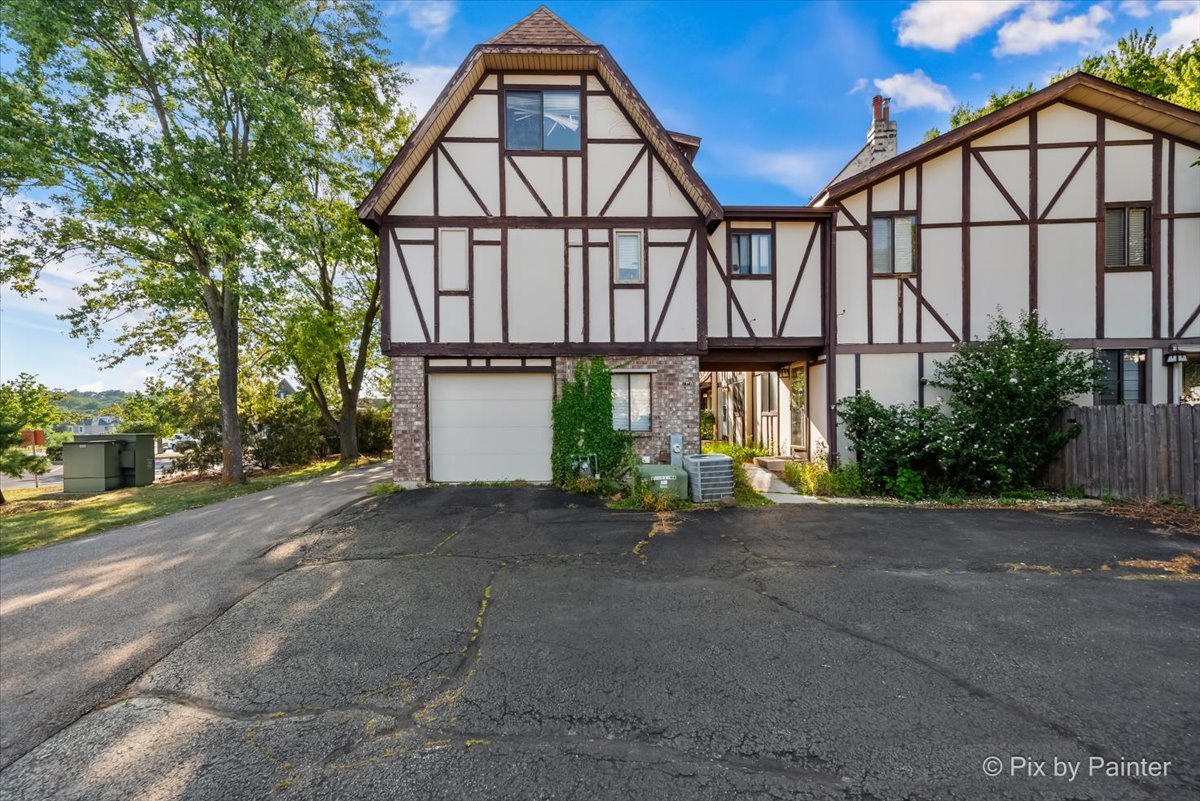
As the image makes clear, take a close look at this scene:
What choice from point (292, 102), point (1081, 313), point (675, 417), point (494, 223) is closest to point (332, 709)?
point (675, 417)

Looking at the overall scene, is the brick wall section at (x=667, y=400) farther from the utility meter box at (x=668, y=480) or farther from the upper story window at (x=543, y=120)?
the upper story window at (x=543, y=120)

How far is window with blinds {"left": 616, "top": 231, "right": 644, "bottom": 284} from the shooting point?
11.1 m

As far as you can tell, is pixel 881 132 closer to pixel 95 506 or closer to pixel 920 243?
pixel 920 243

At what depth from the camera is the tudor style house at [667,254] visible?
10.8 metres

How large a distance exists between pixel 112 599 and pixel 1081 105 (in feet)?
64.0

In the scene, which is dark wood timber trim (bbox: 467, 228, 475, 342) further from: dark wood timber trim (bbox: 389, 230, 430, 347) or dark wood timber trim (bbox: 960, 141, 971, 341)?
dark wood timber trim (bbox: 960, 141, 971, 341)

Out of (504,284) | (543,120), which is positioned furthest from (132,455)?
(543,120)

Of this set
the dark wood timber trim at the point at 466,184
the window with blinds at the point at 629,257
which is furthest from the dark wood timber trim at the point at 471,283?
the window with blinds at the point at 629,257

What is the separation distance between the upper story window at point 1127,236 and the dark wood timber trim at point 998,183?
72.4 inches

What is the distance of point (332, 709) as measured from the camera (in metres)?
3.18

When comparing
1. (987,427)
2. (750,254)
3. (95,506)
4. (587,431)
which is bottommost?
(95,506)

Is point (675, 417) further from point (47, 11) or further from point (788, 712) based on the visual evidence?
point (47, 11)

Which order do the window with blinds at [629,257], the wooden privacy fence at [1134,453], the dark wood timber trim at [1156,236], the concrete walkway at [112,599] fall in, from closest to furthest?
1. the concrete walkway at [112,599]
2. the wooden privacy fence at [1134,453]
3. the dark wood timber trim at [1156,236]
4. the window with blinds at [629,257]

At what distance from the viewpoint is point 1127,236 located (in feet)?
35.5
